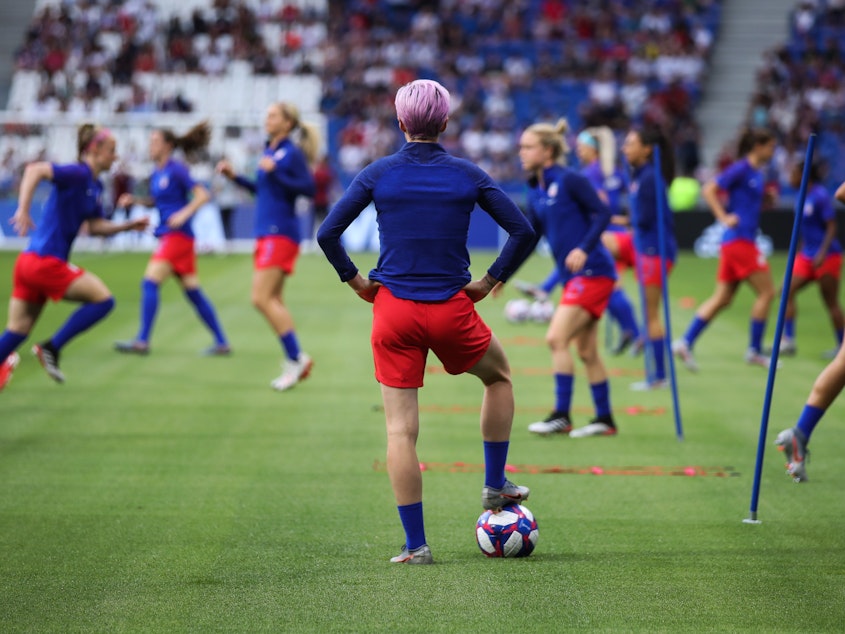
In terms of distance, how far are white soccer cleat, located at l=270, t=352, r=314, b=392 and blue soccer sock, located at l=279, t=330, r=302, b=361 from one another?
0.04m

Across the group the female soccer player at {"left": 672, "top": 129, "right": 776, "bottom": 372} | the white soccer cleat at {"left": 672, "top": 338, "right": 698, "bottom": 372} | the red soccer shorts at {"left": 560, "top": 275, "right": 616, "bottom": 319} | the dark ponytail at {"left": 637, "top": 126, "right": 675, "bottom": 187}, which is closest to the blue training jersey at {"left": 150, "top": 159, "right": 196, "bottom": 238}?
the dark ponytail at {"left": 637, "top": 126, "right": 675, "bottom": 187}

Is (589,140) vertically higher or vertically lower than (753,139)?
lower

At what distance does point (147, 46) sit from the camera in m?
39.3

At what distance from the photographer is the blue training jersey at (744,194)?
1234 cm

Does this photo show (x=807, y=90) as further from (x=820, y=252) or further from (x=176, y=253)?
(x=176, y=253)

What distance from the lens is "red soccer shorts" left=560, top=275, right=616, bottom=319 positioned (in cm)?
872

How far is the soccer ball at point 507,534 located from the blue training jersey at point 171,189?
819 centimetres

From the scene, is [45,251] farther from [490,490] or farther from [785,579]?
[785,579]

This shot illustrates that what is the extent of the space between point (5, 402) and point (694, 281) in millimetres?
15772

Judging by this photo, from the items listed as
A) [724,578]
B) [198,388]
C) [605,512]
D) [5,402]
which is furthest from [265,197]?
[724,578]

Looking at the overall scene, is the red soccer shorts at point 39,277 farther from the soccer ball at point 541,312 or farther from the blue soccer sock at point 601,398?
the soccer ball at point 541,312

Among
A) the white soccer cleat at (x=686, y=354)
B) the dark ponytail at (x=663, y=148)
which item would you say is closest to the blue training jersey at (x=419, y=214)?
the dark ponytail at (x=663, y=148)

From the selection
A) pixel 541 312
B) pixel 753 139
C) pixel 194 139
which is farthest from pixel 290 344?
pixel 541 312

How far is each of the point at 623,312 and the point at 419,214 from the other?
→ 8.49 metres
